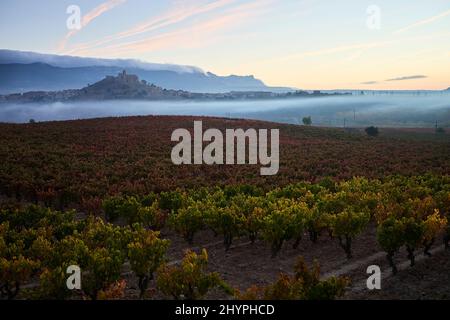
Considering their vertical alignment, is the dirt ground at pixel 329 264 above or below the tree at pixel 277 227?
below

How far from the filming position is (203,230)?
18.7 meters

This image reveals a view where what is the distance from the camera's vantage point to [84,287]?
1056 cm

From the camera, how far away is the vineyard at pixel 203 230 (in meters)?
10.8

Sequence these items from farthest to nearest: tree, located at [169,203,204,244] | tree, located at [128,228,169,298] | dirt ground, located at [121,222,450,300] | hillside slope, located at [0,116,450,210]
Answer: hillside slope, located at [0,116,450,210] < tree, located at [169,203,204,244] < dirt ground, located at [121,222,450,300] < tree, located at [128,228,169,298]

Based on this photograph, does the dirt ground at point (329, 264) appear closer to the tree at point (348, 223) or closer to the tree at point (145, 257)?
the tree at point (145, 257)

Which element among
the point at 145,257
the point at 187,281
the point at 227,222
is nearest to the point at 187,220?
the point at 227,222

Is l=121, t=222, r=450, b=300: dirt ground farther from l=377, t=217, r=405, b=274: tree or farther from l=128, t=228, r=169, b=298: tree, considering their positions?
l=377, t=217, r=405, b=274: tree

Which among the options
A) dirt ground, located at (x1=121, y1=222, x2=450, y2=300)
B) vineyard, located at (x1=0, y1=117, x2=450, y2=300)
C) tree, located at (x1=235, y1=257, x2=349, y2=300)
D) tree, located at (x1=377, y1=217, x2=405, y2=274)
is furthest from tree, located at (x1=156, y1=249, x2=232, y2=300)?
tree, located at (x1=377, y1=217, x2=405, y2=274)

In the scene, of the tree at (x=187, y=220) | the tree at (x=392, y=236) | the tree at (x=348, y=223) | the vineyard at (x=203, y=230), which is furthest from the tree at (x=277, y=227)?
the tree at (x=392, y=236)

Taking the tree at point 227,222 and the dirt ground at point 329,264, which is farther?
the tree at point 227,222

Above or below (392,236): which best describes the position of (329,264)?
below

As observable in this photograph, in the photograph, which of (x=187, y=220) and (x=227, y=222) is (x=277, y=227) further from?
(x=187, y=220)

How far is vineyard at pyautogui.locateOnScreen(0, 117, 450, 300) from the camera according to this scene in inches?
425
